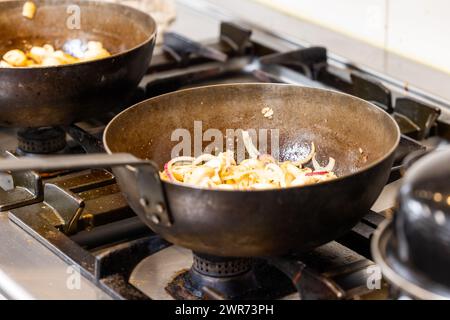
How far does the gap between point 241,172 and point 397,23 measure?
2.07ft

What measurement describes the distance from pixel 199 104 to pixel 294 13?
2.38 ft

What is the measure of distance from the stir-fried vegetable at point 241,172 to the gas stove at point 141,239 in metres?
0.08

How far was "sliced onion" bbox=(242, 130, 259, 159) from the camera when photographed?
1.17 meters

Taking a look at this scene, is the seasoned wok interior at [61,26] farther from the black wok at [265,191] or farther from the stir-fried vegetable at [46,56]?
the black wok at [265,191]

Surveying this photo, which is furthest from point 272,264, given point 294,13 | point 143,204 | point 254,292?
point 294,13

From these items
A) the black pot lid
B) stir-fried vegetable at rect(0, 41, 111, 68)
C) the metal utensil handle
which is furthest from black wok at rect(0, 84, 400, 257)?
stir-fried vegetable at rect(0, 41, 111, 68)

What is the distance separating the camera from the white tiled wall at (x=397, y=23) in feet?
4.87

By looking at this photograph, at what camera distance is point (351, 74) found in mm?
1459

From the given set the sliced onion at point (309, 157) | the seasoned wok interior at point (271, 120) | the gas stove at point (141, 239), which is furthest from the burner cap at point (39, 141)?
the sliced onion at point (309, 157)

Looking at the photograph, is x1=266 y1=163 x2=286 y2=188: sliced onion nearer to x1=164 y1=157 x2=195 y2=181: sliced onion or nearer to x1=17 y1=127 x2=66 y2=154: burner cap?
x1=164 y1=157 x2=195 y2=181: sliced onion

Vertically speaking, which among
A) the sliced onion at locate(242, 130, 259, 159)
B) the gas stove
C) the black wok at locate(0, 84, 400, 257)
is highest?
the black wok at locate(0, 84, 400, 257)

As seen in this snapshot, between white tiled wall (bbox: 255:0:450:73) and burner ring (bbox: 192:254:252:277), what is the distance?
2.16 ft
